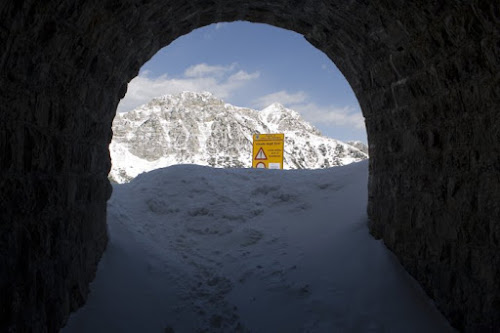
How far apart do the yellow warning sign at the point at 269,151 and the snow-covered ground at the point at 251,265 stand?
11.9ft

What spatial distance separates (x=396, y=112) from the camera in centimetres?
505

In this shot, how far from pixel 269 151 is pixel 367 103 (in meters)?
8.10

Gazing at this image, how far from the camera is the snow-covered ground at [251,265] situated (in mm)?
4723

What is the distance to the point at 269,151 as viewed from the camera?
13930mm

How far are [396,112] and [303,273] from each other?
8.83ft

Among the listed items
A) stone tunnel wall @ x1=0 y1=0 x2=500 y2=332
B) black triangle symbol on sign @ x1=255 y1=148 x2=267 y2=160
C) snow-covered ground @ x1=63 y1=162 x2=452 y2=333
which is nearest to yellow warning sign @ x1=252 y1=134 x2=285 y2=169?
black triangle symbol on sign @ x1=255 y1=148 x2=267 y2=160

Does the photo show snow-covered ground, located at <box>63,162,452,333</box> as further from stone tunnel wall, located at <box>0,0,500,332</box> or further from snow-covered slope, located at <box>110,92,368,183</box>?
snow-covered slope, located at <box>110,92,368,183</box>

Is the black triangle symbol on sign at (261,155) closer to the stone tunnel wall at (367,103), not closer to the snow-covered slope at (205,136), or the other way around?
the stone tunnel wall at (367,103)

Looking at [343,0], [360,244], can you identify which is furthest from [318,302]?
[343,0]

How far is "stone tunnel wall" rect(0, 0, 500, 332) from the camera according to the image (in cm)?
282

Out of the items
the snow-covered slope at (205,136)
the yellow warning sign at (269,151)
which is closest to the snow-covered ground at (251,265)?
the yellow warning sign at (269,151)

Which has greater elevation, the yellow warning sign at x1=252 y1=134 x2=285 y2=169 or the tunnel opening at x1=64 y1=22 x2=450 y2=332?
the yellow warning sign at x1=252 y1=134 x2=285 y2=169

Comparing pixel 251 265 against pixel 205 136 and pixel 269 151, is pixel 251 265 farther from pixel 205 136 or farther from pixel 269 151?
pixel 205 136

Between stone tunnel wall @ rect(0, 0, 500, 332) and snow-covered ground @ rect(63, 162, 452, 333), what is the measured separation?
1.26ft
